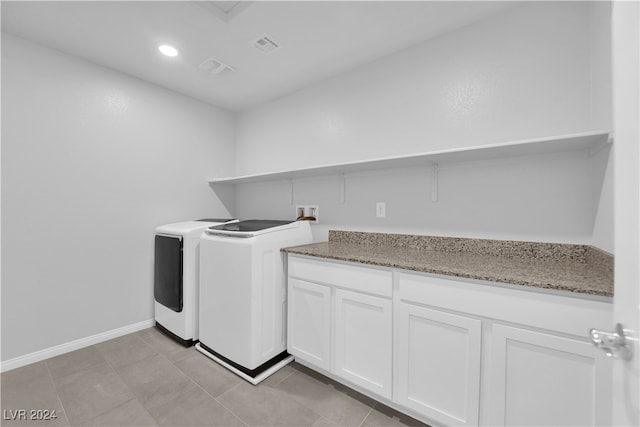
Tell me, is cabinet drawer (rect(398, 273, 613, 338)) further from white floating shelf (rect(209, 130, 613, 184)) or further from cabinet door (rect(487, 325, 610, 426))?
white floating shelf (rect(209, 130, 613, 184))

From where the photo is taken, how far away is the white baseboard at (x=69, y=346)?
1.75 meters

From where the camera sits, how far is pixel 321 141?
2385 millimetres

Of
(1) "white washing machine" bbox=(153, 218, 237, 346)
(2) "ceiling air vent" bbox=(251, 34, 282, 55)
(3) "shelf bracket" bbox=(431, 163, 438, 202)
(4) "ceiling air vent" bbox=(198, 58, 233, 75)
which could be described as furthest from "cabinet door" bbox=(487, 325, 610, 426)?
(4) "ceiling air vent" bbox=(198, 58, 233, 75)

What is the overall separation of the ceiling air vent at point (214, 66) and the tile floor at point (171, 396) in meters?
2.33

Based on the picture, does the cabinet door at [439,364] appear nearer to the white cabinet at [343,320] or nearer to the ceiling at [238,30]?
the white cabinet at [343,320]

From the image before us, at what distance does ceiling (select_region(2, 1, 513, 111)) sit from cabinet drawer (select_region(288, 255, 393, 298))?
5.07 feet

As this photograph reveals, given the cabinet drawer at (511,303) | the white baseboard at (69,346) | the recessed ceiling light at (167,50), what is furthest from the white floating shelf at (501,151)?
the white baseboard at (69,346)

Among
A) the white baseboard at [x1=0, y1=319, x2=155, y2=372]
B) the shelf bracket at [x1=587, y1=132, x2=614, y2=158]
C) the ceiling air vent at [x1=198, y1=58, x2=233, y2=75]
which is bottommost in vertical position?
the white baseboard at [x1=0, y1=319, x2=155, y2=372]

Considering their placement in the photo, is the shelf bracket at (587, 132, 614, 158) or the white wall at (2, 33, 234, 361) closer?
the shelf bracket at (587, 132, 614, 158)

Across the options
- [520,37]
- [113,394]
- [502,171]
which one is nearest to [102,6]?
[113,394]

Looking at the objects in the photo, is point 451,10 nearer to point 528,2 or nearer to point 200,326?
point 528,2

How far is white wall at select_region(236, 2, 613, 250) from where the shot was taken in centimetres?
136

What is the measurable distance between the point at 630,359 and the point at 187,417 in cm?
177

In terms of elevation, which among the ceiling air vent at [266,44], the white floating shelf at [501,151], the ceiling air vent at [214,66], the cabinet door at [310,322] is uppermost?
the ceiling air vent at [266,44]
